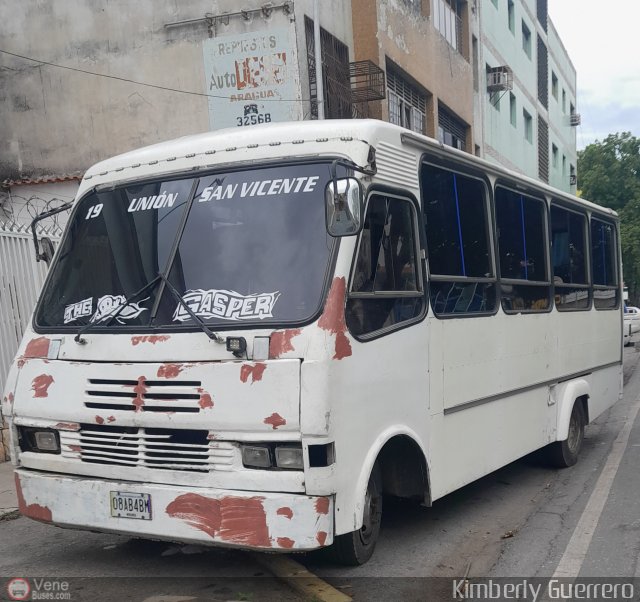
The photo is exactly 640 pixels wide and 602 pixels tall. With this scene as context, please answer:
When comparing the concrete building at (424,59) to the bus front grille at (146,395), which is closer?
the bus front grille at (146,395)

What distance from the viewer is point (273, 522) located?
413cm

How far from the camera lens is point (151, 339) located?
4555mm

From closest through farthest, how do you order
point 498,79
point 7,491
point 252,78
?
point 7,491 < point 252,78 < point 498,79

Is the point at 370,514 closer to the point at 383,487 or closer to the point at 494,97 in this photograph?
the point at 383,487

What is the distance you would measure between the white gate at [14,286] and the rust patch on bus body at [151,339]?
4.76 meters

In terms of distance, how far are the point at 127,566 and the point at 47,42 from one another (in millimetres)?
13599

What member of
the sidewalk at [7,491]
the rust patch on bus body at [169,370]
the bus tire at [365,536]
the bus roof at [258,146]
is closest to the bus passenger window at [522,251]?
the bus roof at [258,146]

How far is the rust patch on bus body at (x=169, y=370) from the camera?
4.41 meters

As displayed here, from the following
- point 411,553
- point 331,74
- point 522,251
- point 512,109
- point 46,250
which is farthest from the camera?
point 512,109

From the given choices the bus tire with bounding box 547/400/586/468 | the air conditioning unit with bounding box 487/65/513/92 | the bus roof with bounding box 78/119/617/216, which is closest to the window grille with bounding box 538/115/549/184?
the air conditioning unit with bounding box 487/65/513/92

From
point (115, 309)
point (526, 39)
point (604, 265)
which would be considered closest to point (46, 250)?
point (115, 309)

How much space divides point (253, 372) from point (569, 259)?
17.4 feet

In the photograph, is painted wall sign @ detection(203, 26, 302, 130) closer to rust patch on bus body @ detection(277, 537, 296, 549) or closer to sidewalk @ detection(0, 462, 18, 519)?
sidewalk @ detection(0, 462, 18, 519)

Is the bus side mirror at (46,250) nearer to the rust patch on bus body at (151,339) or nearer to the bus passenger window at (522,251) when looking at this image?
the rust patch on bus body at (151,339)
